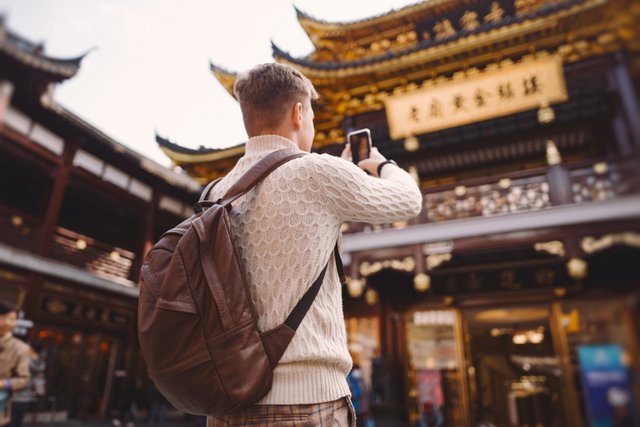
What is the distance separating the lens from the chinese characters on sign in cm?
610

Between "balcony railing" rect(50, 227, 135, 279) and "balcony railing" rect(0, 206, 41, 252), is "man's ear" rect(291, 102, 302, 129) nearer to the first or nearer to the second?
"balcony railing" rect(0, 206, 41, 252)

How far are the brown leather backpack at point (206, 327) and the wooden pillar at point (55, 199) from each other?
369 inches

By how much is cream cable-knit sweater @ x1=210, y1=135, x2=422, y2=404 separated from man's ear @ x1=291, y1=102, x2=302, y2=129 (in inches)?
6.3

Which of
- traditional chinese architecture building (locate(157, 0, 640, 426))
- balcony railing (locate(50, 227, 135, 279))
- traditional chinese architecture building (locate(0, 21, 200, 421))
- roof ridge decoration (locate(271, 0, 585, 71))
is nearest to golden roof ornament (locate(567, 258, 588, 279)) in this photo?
traditional chinese architecture building (locate(157, 0, 640, 426))

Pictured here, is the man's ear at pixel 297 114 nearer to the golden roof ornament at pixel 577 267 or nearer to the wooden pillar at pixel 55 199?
the golden roof ornament at pixel 577 267

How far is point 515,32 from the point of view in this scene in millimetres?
6070

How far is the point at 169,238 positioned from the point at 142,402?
1053cm

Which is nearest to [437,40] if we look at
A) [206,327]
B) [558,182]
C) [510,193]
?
[510,193]

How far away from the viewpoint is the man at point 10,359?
261cm

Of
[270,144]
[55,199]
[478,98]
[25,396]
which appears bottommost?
[25,396]

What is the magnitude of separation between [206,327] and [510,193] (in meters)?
6.25

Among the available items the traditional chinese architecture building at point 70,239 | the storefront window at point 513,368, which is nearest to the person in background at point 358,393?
the storefront window at point 513,368

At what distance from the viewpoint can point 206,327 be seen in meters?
0.66

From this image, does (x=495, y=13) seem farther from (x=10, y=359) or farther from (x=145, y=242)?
(x=145, y=242)
